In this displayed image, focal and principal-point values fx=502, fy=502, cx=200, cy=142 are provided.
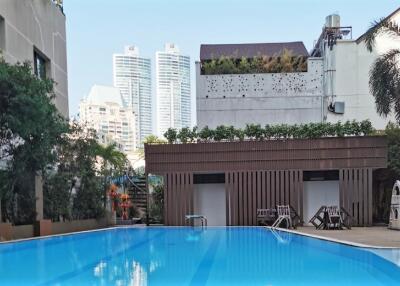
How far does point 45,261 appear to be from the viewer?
916 centimetres

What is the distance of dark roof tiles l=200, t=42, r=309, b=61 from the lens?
24.8 m

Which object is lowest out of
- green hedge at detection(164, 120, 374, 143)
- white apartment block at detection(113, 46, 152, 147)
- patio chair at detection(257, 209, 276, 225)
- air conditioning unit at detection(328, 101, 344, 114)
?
patio chair at detection(257, 209, 276, 225)

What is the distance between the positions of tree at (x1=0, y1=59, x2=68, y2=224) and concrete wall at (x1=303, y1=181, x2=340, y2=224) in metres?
9.72

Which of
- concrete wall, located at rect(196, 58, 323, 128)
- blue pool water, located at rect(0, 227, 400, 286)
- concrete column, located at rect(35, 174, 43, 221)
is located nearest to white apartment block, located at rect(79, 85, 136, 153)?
concrete wall, located at rect(196, 58, 323, 128)

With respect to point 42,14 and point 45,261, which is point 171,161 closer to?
point 42,14

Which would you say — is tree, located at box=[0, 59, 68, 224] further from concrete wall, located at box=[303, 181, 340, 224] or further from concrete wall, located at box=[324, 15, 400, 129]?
concrete wall, located at box=[324, 15, 400, 129]

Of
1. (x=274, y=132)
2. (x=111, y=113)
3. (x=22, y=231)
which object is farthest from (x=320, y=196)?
(x=111, y=113)

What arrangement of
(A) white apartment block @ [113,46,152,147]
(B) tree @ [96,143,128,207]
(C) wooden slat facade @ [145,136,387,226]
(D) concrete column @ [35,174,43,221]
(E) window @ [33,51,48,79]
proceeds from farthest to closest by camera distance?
(A) white apartment block @ [113,46,152,147], (B) tree @ [96,143,128,207], (E) window @ [33,51,48,79], (C) wooden slat facade @ [145,136,387,226], (D) concrete column @ [35,174,43,221]

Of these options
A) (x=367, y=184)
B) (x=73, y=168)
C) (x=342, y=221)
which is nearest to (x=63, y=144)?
(x=73, y=168)

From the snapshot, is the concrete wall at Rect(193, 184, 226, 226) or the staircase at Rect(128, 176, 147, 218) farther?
the staircase at Rect(128, 176, 147, 218)

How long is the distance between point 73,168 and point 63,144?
1445 mm

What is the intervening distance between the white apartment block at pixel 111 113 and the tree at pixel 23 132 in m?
29.9

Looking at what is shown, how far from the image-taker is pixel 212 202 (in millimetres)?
20094

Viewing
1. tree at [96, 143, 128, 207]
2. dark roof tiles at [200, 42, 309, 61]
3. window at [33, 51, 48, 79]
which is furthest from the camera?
dark roof tiles at [200, 42, 309, 61]
